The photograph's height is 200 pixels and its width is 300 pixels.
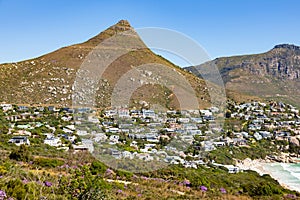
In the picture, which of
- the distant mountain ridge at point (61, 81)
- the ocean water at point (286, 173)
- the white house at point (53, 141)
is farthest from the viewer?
the distant mountain ridge at point (61, 81)

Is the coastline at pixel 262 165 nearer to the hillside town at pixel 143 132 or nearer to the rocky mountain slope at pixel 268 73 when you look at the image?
the hillside town at pixel 143 132

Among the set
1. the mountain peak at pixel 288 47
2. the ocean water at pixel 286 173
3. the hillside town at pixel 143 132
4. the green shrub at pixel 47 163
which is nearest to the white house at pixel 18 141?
the hillside town at pixel 143 132

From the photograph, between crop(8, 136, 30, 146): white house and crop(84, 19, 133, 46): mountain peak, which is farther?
crop(84, 19, 133, 46): mountain peak

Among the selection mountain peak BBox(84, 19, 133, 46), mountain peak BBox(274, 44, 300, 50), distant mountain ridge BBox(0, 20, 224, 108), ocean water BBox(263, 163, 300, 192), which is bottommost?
ocean water BBox(263, 163, 300, 192)

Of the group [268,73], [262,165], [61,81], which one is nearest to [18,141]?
[262,165]

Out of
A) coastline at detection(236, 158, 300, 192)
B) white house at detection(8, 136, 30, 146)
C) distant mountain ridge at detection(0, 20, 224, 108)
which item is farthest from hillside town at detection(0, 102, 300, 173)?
distant mountain ridge at detection(0, 20, 224, 108)

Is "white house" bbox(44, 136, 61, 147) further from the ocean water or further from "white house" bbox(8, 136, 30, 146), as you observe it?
the ocean water

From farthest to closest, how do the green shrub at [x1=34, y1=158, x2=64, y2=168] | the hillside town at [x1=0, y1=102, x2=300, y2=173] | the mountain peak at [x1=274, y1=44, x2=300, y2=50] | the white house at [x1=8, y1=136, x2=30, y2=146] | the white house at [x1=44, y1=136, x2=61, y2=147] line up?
the mountain peak at [x1=274, y1=44, x2=300, y2=50], the hillside town at [x1=0, y1=102, x2=300, y2=173], the white house at [x1=44, y1=136, x2=61, y2=147], the white house at [x1=8, y1=136, x2=30, y2=146], the green shrub at [x1=34, y1=158, x2=64, y2=168]
